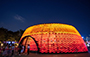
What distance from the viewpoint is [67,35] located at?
50.1 ft

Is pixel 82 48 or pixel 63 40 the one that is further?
pixel 82 48

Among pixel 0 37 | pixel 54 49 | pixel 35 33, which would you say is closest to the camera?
pixel 54 49

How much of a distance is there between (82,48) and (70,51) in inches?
115

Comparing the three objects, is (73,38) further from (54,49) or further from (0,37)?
(0,37)

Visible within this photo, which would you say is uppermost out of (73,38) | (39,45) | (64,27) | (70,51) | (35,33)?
(64,27)

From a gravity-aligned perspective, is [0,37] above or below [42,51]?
above

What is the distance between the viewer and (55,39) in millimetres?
14469

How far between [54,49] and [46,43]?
64.2 inches

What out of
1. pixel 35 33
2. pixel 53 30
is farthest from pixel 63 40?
pixel 35 33

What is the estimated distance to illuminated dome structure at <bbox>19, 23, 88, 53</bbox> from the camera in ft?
46.4

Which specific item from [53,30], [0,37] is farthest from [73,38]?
[0,37]

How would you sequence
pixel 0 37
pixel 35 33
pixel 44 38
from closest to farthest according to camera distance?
pixel 44 38 → pixel 35 33 → pixel 0 37

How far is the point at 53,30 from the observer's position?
50.0ft

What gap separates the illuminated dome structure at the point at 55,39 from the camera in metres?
14.1
